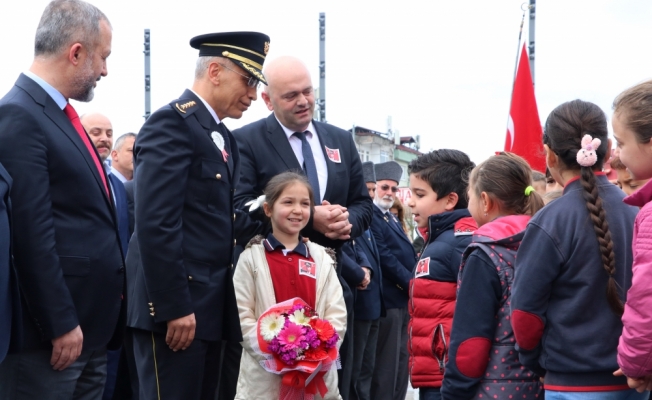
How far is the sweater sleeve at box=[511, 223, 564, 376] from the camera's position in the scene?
10.7 feet

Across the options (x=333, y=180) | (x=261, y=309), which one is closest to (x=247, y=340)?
(x=261, y=309)

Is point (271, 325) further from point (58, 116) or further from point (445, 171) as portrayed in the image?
point (58, 116)

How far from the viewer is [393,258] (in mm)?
7707

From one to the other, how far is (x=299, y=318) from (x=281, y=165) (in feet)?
3.41

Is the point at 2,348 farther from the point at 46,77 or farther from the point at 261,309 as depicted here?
the point at 261,309

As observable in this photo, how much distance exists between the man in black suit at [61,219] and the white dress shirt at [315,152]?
179 cm

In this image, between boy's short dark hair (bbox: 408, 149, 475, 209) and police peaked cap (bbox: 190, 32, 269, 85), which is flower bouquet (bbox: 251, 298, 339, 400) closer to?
boy's short dark hair (bbox: 408, 149, 475, 209)

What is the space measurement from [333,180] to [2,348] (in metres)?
2.69

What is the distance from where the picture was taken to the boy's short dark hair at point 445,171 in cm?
491

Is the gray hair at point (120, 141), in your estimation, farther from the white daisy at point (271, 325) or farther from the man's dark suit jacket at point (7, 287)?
the man's dark suit jacket at point (7, 287)

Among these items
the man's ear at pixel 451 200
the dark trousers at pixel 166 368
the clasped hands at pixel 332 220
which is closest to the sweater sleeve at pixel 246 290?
the clasped hands at pixel 332 220

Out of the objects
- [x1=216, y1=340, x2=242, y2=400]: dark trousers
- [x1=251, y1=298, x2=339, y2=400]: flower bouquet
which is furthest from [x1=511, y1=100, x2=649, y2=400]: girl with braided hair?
[x1=216, y1=340, x2=242, y2=400]: dark trousers

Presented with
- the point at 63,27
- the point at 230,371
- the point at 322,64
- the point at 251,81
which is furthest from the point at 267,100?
the point at 322,64

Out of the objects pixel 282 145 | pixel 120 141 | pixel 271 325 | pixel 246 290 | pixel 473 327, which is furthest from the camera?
pixel 120 141
